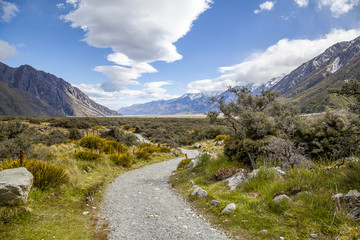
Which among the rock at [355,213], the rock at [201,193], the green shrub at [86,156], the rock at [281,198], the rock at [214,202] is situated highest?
the green shrub at [86,156]

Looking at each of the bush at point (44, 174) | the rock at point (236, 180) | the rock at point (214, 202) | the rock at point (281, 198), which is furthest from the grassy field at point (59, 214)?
the rock at point (236, 180)

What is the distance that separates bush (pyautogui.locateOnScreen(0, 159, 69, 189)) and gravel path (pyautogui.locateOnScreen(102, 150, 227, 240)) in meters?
1.76

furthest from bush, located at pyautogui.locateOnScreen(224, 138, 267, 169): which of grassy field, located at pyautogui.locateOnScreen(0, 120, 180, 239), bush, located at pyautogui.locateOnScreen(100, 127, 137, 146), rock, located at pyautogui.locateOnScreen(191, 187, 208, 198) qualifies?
bush, located at pyautogui.locateOnScreen(100, 127, 137, 146)

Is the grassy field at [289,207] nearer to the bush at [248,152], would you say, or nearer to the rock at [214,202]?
the rock at [214,202]

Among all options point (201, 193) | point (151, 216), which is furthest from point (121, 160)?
point (151, 216)

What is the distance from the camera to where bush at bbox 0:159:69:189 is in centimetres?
597

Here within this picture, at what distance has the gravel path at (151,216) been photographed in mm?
4191

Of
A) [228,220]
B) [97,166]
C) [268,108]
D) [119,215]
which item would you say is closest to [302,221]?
[228,220]

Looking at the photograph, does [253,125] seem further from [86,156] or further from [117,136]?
[117,136]

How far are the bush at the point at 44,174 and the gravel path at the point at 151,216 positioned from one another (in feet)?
5.77

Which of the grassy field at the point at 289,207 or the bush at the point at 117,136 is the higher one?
the bush at the point at 117,136

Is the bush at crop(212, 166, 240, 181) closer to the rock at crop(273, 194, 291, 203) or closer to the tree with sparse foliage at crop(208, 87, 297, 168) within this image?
the tree with sparse foliage at crop(208, 87, 297, 168)

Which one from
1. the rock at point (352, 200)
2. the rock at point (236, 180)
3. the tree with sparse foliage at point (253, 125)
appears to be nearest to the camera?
the rock at point (352, 200)

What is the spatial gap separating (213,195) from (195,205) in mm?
730
